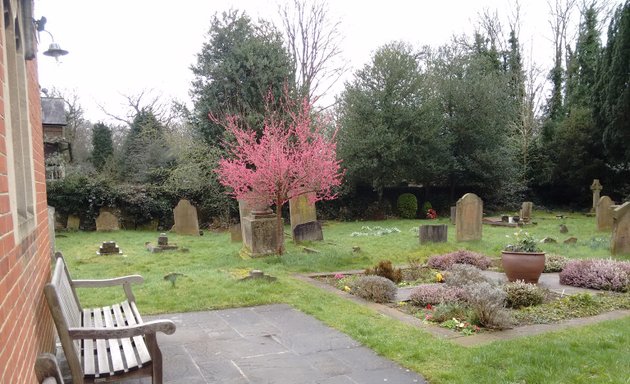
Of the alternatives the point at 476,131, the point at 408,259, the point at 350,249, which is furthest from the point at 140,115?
the point at 408,259

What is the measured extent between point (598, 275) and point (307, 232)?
8485mm

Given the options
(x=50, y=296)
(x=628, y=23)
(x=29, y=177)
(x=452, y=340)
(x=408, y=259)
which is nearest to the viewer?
(x=50, y=296)

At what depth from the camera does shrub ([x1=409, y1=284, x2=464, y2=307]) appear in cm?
757

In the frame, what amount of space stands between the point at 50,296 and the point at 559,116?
34.1m

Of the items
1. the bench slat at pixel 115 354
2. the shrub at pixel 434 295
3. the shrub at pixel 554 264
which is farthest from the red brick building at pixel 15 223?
the shrub at pixel 554 264

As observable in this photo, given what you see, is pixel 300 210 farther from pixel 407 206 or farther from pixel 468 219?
pixel 407 206

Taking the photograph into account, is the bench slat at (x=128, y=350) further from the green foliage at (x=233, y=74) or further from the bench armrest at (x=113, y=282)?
the green foliage at (x=233, y=74)

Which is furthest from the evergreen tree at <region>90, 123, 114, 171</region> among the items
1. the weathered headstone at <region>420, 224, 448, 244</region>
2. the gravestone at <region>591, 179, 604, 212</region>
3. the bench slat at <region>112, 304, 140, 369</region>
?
the bench slat at <region>112, 304, 140, 369</region>

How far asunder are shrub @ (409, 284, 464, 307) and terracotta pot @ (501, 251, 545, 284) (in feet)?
5.58

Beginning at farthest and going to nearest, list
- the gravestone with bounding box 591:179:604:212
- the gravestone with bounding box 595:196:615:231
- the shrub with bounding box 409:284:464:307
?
the gravestone with bounding box 591:179:604:212, the gravestone with bounding box 595:196:615:231, the shrub with bounding box 409:284:464:307

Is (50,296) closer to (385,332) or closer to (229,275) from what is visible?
(385,332)

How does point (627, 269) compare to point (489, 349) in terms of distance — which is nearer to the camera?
point (489, 349)

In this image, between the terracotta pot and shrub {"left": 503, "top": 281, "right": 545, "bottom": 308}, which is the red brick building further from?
the terracotta pot

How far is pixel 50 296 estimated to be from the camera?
3.40 metres
